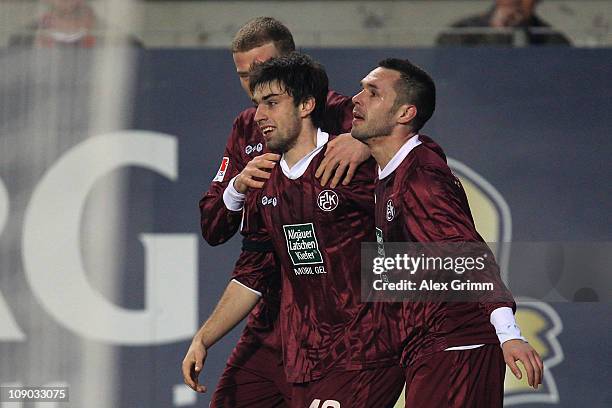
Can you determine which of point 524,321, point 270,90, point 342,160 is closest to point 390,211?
point 342,160

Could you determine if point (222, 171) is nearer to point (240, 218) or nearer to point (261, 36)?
point (240, 218)

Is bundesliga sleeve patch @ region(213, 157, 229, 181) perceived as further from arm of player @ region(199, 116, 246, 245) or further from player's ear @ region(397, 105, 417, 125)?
player's ear @ region(397, 105, 417, 125)

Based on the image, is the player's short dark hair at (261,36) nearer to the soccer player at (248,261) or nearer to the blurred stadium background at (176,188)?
the soccer player at (248,261)

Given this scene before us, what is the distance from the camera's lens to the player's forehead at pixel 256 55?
16.2 feet

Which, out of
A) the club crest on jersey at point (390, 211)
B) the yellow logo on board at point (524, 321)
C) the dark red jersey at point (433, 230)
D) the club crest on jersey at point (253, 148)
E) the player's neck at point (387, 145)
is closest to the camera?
the dark red jersey at point (433, 230)

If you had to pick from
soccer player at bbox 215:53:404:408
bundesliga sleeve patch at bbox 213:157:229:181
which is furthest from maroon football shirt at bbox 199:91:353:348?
soccer player at bbox 215:53:404:408

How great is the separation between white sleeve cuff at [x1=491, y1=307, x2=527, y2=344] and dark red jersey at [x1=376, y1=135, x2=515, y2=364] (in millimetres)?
26

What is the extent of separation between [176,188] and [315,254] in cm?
198

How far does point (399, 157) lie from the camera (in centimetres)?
432

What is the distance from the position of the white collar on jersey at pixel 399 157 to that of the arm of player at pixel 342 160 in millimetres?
176

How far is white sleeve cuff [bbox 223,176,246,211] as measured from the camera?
4.80 m

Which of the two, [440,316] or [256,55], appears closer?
[440,316]

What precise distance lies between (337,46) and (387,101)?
86.8 inches

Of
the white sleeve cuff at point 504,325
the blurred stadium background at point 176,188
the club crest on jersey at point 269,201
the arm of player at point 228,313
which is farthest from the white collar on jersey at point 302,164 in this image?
the blurred stadium background at point 176,188
